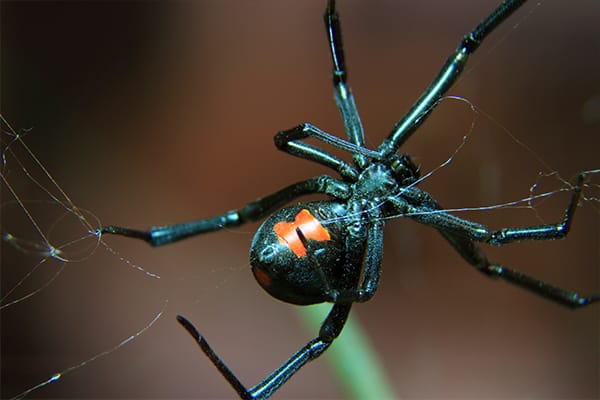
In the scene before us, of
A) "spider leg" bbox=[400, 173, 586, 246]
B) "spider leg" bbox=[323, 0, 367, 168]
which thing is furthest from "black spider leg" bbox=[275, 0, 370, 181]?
"spider leg" bbox=[400, 173, 586, 246]

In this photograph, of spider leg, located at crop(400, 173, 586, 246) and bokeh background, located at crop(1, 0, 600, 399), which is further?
bokeh background, located at crop(1, 0, 600, 399)

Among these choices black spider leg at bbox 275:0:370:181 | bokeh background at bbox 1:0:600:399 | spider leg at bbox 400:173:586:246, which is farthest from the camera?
bokeh background at bbox 1:0:600:399

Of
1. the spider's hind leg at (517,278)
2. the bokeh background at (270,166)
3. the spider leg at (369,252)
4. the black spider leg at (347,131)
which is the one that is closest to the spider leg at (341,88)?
the black spider leg at (347,131)

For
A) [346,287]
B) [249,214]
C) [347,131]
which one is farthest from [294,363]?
[347,131]

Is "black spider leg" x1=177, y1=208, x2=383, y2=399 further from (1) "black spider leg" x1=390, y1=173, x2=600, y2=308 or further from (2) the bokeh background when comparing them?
(2) the bokeh background

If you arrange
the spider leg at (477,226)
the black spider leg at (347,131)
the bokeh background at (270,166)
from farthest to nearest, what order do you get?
the bokeh background at (270,166), the black spider leg at (347,131), the spider leg at (477,226)

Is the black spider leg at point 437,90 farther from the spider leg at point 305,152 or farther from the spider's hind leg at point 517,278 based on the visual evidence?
the spider's hind leg at point 517,278

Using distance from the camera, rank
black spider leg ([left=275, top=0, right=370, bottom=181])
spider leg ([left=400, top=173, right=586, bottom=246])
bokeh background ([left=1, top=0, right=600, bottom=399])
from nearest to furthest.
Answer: spider leg ([left=400, top=173, right=586, bottom=246]) → black spider leg ([left=275, top=0, right=370, bottom=181]) → bokeh background ([left=1, top=0, right=600, bottom=399])
